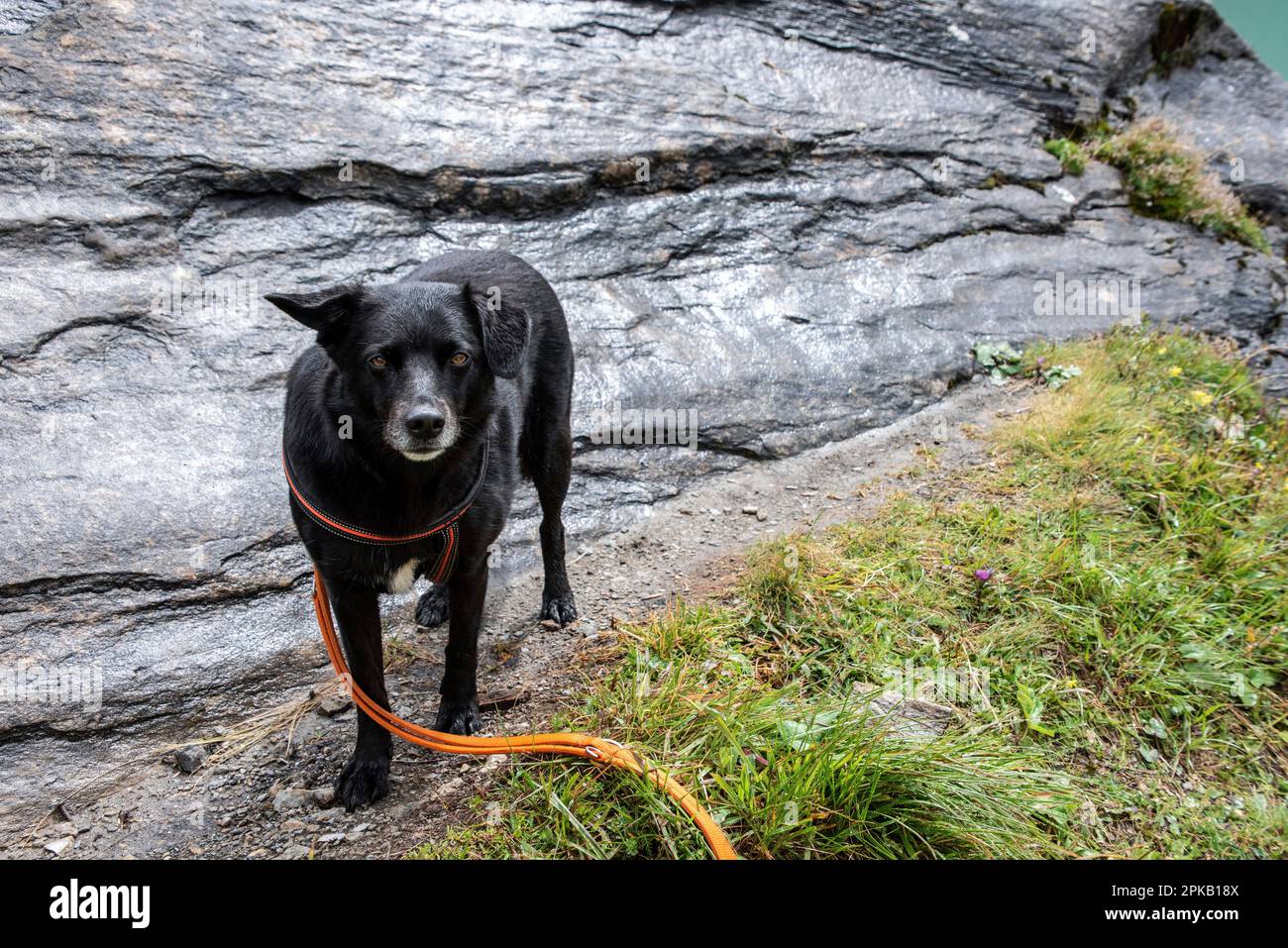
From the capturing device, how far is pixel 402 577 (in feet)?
10.3

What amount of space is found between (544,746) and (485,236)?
12.1 ft

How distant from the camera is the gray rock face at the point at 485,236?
4.05 meters

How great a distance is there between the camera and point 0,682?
3568 millimetres

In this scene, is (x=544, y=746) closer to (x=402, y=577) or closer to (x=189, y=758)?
(x=402, y=577)

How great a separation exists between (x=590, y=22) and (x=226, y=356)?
391cm

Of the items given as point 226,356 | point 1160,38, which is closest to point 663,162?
point 226,356

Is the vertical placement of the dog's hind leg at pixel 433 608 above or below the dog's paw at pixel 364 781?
above

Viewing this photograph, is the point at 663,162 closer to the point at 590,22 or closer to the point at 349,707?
the point at 590,22

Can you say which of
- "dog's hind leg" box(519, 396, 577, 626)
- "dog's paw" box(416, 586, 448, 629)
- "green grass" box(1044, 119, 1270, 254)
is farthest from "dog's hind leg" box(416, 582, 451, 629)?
"green grass" box(1044, 119, 1270, 254)

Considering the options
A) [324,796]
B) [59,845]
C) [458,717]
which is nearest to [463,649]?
[458,717]

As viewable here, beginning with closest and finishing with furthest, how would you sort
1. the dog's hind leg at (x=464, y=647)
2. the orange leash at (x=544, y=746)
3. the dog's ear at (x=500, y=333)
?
the orange leash at (x=544, y=746) < the dog's ear at (x=500, y=333) < the dog's hind leg at (x=464, y=647)

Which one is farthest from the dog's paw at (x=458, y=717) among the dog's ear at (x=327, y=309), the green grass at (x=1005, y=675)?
the dog's ear at (x=327, y=309)

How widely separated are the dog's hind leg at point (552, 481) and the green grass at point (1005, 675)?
639 mm

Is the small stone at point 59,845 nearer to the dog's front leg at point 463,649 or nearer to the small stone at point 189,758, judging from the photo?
the small stone at point 189,758
